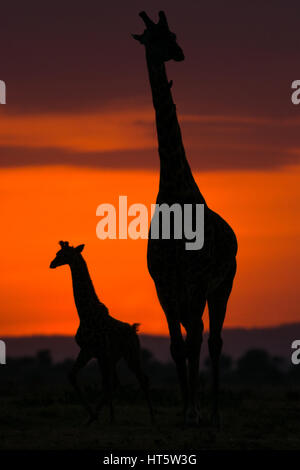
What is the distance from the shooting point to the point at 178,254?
1576 centimetres

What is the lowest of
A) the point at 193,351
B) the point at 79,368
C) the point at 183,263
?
the point at 79,368

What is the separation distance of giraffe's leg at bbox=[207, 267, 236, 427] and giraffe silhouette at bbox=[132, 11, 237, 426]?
17 cm

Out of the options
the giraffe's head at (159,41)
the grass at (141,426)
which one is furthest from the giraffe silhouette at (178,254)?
the grass at (141,426)

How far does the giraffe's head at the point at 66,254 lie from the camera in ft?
55.7

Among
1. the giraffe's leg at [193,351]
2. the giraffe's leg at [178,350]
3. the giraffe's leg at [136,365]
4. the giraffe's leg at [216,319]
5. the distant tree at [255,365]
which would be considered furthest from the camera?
the distant tree at [255,365]

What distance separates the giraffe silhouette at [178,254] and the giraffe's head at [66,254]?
1390 mm

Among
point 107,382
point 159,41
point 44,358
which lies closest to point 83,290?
point 107,382

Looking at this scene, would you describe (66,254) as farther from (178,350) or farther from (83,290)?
(178,350)

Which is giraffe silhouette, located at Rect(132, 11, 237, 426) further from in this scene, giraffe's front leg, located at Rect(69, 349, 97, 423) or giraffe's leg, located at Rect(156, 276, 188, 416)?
giraffe's front leg, located at Rect(69, 349, 97, 423)

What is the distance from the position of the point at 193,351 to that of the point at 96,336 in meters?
1.61

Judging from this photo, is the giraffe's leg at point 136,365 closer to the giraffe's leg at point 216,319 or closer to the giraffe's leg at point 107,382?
the giraffe's leg at point 107,382
